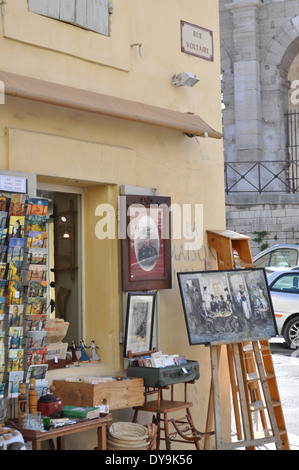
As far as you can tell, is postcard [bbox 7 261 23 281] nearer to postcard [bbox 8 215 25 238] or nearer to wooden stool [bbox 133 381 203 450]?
postcard [bbox 8 215 25 238]

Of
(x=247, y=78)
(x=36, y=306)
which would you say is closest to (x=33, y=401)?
(x=36, y=306)

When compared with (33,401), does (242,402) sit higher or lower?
lower

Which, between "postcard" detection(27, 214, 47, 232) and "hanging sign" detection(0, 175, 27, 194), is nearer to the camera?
"hanging sign" detection(0, 175, 27, 194)

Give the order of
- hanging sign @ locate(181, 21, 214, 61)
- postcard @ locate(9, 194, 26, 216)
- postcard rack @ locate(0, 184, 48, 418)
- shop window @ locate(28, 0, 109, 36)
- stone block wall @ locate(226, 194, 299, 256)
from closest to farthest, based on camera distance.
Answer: postcard rack @ locate(0, 184, 48, 418) < postcard @ locate(9, 194, 26, 216) < shop window @ locate(28, 0, 109, 36) < hanging sign @ locate(181, 21, 214, 61) < stone block wall @ locate(226, 194, 299, 256)

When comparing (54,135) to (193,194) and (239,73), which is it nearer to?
(193,194)

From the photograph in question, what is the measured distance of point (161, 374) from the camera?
20.7 feet

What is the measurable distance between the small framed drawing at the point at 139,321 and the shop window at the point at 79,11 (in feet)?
7.54

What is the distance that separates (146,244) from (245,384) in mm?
1559

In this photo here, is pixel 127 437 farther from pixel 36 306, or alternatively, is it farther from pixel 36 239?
pixel 36 239

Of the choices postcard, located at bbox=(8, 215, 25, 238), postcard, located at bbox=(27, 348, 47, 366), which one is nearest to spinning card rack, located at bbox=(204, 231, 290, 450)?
postcard, located at bbox=(27, 348, 47, 366)

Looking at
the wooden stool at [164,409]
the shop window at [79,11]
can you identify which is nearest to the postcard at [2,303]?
the wooden stool at [164,409]

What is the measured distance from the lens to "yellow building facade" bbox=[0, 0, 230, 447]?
6.11 m

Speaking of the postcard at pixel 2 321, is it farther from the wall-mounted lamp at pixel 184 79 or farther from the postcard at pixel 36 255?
the wall-mounted lamp at pixel 184 79

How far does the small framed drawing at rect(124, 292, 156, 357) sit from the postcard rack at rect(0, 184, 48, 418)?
101 centimetres
